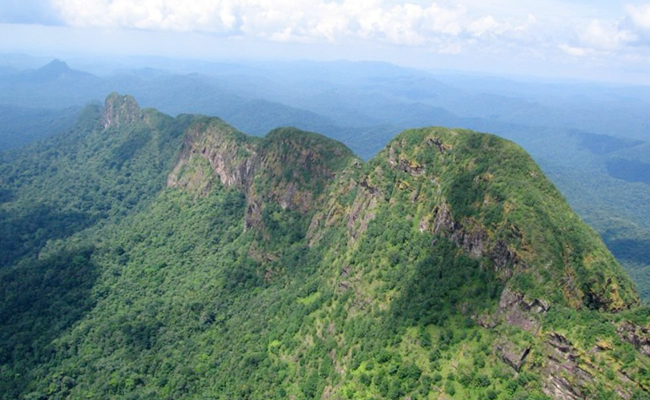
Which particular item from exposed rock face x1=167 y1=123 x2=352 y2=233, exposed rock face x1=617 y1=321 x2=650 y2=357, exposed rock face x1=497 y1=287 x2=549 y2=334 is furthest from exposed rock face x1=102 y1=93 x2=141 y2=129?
exposed rock face x1=617 y1=321 x2=650 y2=357

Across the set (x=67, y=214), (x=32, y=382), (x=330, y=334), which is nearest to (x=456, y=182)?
(x=330, y=334)

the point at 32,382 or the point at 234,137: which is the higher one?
the point at 234,137

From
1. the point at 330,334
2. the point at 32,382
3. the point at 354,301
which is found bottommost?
the point at 32,382

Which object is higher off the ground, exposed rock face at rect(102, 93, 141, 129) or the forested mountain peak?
the forested mountain peak

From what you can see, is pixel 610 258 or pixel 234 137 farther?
pixel 234 137

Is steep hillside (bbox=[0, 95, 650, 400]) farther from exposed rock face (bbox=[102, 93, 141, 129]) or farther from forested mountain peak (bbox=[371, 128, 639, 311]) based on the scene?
exposed rock face (bbox=[102, 93, 141, 129])

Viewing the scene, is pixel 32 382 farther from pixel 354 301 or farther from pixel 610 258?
pixel 610 258

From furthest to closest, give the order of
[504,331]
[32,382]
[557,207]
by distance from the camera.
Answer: [32,382]
[557,207]
[504,331]

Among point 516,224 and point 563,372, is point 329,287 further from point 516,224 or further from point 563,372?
point 563,372

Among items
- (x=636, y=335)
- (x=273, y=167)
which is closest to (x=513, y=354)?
(x=636, y=335)
